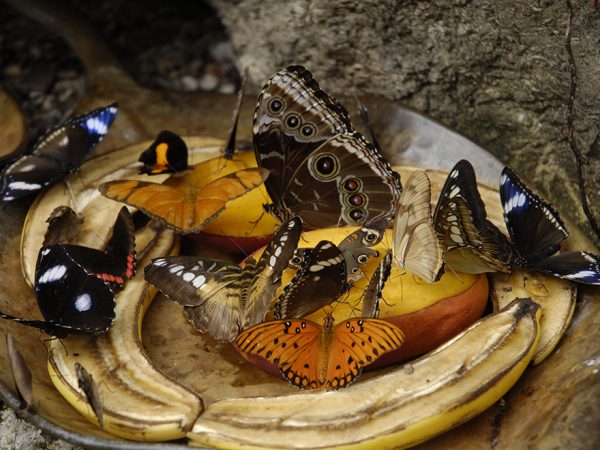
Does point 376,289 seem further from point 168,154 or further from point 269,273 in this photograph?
point 168,154

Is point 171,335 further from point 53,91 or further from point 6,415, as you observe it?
point 53,91

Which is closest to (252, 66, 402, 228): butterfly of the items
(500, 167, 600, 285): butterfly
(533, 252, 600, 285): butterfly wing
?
(500, 167, 600, 285): butterfly

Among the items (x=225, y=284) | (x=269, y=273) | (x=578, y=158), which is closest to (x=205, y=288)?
(x=225, y=284)

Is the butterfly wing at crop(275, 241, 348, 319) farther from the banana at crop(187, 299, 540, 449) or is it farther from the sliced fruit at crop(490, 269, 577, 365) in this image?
the sliced fruit at crop(490, 269, 577, 365)

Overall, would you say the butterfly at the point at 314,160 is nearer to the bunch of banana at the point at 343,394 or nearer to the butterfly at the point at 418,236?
the butterfly at the point at 418,236

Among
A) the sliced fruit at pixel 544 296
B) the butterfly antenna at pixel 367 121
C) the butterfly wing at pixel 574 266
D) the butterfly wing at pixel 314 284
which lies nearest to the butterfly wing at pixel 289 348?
the butterfly wing at pixel 314 284

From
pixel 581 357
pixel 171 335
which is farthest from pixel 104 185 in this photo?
pixel 581 357

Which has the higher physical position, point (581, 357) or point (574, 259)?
point (574, 259)
